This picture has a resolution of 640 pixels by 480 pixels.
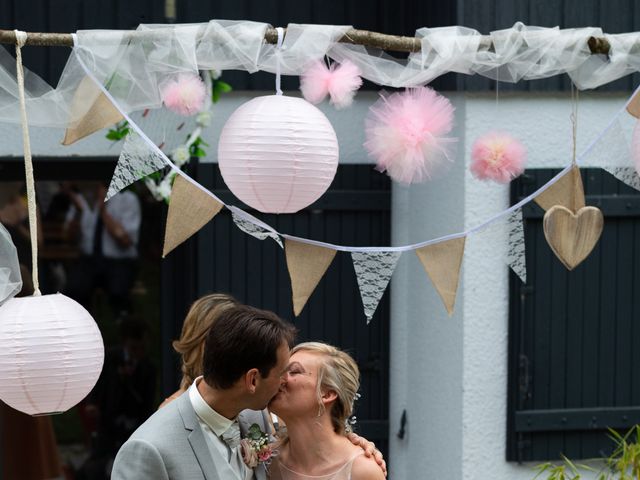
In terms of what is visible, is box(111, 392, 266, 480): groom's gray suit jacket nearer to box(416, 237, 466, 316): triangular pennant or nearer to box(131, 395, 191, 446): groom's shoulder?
box(131, 395, 191, 446): groom's shoulder

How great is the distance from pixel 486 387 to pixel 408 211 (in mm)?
880

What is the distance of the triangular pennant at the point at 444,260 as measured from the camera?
3404 mm

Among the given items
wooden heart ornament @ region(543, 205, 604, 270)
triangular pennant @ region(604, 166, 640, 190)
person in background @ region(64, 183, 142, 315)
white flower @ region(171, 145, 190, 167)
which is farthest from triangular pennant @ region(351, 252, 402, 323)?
person in background @ region(64, 183, 142, 315)

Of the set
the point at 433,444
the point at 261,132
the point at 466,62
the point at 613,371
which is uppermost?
the point at 466,62

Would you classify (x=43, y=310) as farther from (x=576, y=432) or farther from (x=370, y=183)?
(x=576, y=432)

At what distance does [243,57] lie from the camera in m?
3.26

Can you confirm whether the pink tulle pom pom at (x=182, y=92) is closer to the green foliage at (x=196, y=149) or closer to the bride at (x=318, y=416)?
the bride at (x=318, y=416)

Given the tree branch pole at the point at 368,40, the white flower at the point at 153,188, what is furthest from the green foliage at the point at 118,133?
the tree branch pole at the point at 368,40

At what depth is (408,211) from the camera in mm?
5445

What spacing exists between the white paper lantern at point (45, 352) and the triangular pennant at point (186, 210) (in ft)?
1.11

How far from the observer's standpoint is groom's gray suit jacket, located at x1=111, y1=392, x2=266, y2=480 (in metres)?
2.87

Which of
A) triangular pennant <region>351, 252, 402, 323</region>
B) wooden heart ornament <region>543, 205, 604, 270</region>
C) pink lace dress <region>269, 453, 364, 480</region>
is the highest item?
wooden heart ornament <region>543, 205, 604, 270</region>

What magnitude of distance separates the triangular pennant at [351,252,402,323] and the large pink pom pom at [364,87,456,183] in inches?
10.1

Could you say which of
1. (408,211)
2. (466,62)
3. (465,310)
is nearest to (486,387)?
(465,310)
